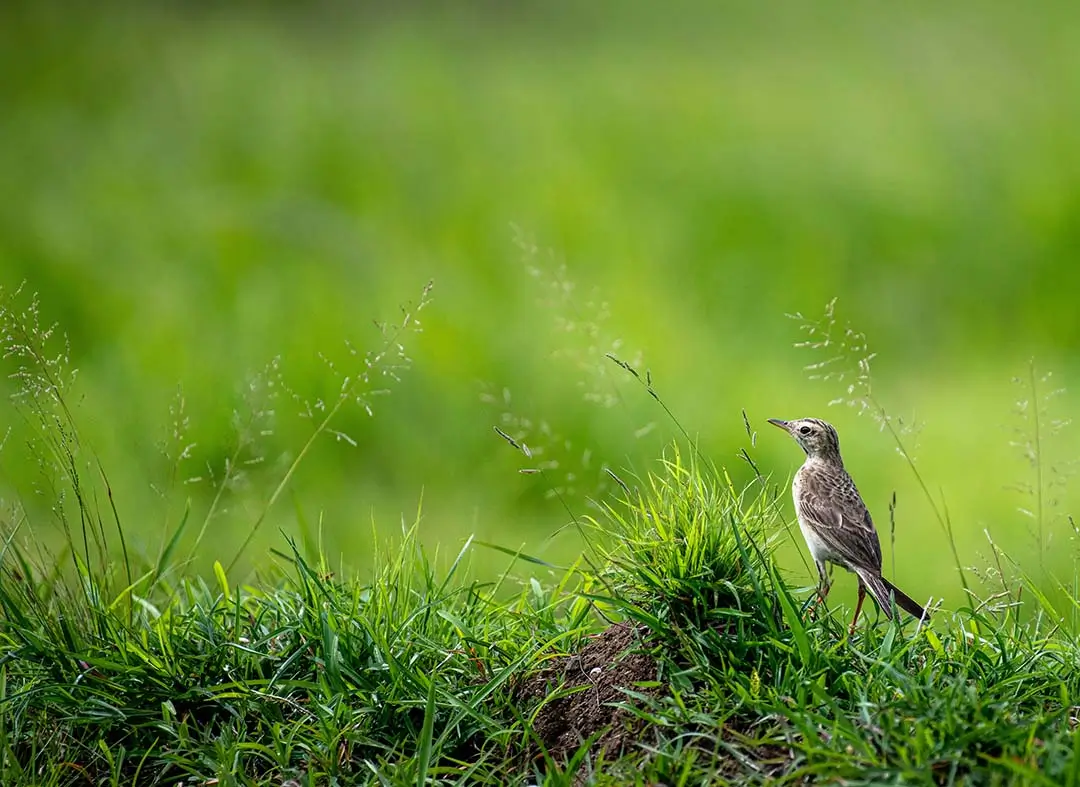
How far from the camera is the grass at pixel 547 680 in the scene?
3266 millimetres

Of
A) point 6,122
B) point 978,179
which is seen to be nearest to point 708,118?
point 978,179

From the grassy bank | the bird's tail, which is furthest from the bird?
the grassy bank

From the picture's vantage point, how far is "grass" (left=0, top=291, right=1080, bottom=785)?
3266 mm

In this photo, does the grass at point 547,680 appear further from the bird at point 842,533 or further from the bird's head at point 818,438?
the bird's head at point 818,438

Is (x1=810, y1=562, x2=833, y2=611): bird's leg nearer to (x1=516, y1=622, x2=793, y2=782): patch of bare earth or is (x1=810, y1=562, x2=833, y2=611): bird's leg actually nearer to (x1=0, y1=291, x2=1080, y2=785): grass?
(x1=0, y1=291, x2=1080, y2=785): grass

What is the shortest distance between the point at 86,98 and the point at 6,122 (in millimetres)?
676

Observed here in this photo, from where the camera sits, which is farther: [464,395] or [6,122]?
[6,122]

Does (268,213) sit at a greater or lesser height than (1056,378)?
lesser

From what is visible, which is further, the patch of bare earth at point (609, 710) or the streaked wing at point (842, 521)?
the streaked wing at point (842, 521)

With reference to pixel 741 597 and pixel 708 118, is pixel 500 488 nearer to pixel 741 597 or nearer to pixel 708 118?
pixel 741 597

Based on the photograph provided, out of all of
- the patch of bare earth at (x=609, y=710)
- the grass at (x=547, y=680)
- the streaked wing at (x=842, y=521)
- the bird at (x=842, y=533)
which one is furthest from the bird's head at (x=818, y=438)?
the patch of bare earth at (x=609, y=710)

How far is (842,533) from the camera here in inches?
154

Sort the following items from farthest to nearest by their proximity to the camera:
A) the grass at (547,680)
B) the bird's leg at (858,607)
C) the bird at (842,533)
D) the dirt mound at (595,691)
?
1. the bird at (842,533)
2. the bird's leg at (858,607)
3. the dirt mound at (595,691)
4. the grass at (547,680)

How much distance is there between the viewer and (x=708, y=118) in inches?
364
